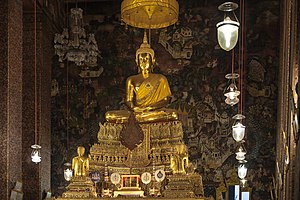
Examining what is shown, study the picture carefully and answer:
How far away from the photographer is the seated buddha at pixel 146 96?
1124 centimetres

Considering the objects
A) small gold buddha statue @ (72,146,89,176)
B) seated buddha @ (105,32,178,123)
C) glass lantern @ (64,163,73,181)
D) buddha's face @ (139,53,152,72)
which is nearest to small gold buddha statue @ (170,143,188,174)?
seated buddha @ (105,32,178,123)

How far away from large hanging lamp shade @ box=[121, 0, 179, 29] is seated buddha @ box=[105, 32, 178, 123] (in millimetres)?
408

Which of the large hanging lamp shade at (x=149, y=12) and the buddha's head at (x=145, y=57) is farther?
the buddha's head at (x=145, y=57)

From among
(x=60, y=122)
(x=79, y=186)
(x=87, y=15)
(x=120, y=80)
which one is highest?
(x=87, y=15)

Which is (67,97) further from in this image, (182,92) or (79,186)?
(79,186)

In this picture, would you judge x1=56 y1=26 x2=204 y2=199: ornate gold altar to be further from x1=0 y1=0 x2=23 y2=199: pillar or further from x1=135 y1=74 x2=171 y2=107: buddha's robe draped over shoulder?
x1=0 y1=0 x2=23 y2=199: pillar

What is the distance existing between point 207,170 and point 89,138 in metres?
3.12

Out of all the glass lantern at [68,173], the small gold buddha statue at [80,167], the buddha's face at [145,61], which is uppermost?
the buddha's face at [145,61]

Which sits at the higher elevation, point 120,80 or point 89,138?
point 120,80

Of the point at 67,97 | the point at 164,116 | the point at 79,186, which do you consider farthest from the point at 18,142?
the point at 67,97

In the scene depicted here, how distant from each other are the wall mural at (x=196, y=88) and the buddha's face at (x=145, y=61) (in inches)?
116

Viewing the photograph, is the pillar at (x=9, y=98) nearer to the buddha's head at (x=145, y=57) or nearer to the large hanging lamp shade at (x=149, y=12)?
the large hanging lamp shade at (x=149, y=12)

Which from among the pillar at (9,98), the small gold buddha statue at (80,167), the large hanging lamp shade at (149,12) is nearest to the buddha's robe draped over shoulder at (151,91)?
the large hanging lamp shade at (149,12)

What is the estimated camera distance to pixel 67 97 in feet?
49.0
